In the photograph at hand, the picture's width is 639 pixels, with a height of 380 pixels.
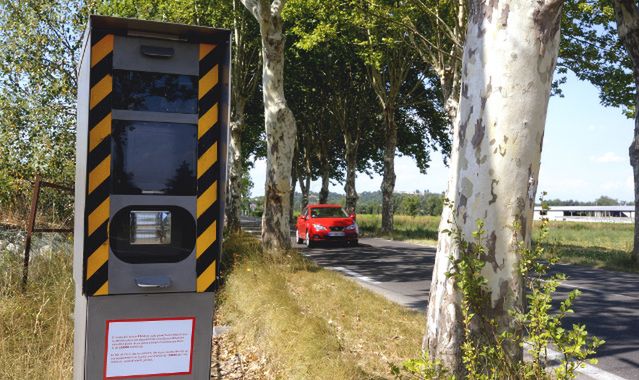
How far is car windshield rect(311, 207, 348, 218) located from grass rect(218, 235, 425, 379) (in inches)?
450

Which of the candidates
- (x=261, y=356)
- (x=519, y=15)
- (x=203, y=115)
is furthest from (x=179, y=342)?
(x=519, y=15)

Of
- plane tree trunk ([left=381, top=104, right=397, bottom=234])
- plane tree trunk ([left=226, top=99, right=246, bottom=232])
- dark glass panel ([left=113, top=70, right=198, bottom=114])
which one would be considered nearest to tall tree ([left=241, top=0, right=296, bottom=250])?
dark glass panel ([left=113, top=70, right=198, bottom=114])

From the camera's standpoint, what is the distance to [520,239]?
11.6 feet

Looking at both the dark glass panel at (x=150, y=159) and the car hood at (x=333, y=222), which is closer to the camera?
the dark glass panel at (x=150, y=159)

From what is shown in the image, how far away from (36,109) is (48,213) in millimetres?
2354

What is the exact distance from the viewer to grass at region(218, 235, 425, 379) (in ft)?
14.9

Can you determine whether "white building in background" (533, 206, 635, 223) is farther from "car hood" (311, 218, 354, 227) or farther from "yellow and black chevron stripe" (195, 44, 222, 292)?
"yellow and black chevron stripe" (195, 44, 222, 292)

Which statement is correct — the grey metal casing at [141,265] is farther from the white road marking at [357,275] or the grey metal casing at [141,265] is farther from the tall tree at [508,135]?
the white road marking at [357,275]

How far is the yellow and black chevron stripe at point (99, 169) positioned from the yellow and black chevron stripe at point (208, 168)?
1.76 feet

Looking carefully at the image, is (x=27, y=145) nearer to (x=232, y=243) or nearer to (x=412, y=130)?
(x=232, y=243)

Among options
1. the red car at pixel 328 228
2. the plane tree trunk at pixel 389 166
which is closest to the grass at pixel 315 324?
the red car at pixel 328 228

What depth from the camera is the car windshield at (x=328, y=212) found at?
2139 centimetres

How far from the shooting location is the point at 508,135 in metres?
3.50

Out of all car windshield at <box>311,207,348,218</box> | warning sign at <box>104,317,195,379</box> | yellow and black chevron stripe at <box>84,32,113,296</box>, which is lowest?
warning sign at <box>104,317,195,379</box>
